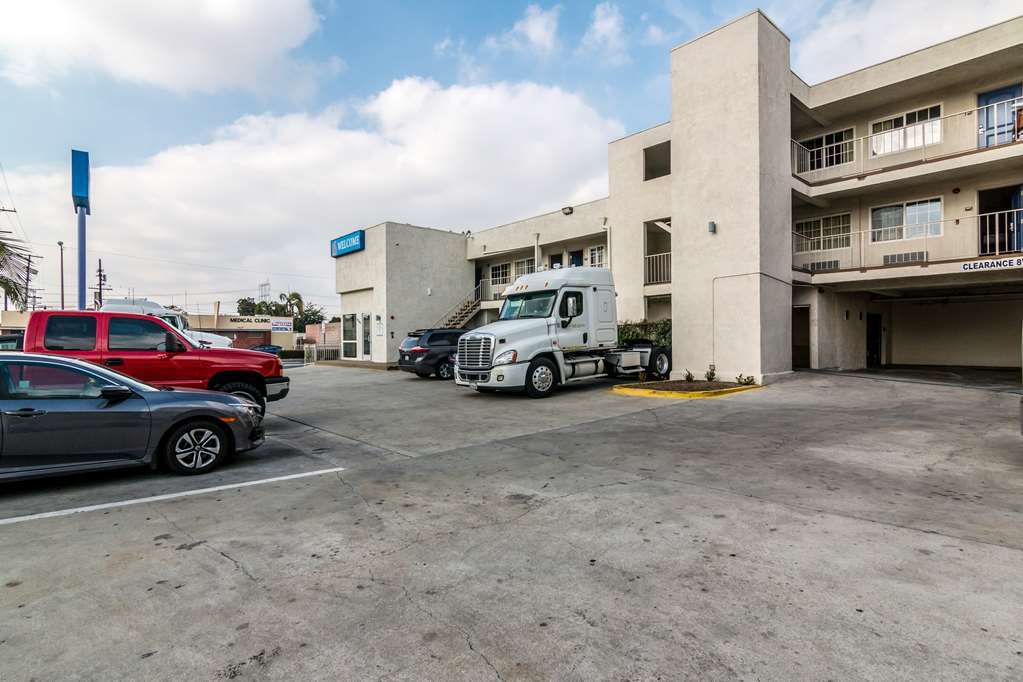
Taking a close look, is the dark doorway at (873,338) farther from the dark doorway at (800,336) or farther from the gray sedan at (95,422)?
the gray sedan at (95,422)

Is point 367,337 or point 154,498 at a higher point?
point 367,337

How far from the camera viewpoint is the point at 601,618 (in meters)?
2.77

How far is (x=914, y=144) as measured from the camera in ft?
51.7

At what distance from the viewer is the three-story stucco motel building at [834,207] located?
1416 centimetres

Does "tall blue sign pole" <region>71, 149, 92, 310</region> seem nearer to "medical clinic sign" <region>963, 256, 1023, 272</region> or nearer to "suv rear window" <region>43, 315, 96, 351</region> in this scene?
"suv rear window" <region>43, 315, 96, 351</region>

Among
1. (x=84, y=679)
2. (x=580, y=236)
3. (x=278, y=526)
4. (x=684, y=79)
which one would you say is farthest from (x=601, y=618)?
(x=580, y=236)

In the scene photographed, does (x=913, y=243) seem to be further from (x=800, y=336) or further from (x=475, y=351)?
(x=475, y=351)

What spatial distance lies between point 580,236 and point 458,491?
19.9 m

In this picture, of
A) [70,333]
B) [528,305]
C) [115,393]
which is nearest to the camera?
[115,393]

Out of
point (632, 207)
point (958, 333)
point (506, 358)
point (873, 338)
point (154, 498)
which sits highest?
point (632, 207)

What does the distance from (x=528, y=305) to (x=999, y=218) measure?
45.4ft

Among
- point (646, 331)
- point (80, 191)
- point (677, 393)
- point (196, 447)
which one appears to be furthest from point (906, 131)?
point (80, 191)

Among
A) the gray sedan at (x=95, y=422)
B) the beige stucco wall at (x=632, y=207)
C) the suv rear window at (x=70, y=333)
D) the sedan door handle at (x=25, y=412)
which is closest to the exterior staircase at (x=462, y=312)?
the beige stucco wall at (x=632, y=207)

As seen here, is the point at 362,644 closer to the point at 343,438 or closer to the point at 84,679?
the point at 84,679
